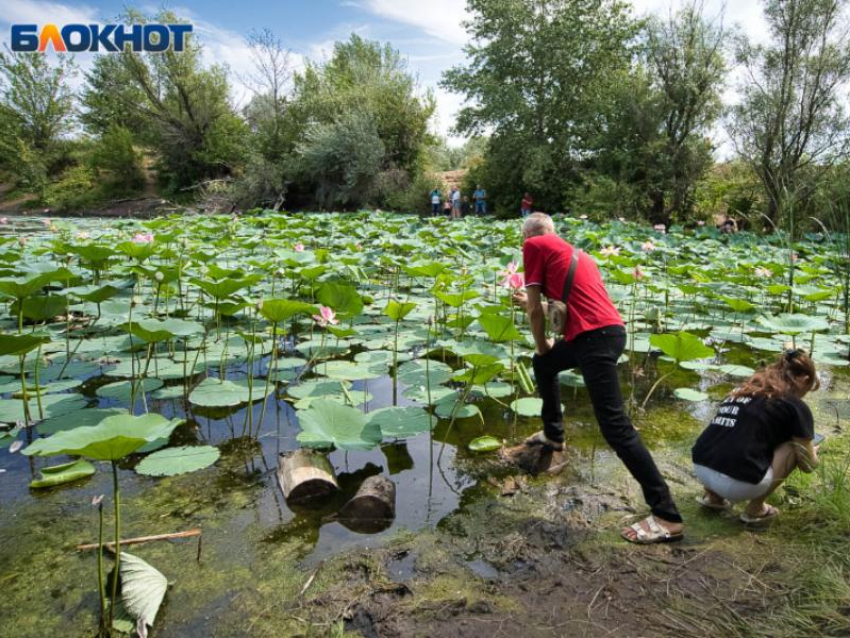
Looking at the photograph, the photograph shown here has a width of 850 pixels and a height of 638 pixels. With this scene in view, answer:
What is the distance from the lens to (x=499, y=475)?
7.59 feet

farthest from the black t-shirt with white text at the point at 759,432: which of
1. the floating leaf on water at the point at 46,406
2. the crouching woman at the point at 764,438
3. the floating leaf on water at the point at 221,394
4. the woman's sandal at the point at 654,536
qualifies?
the floating leaf on water at the point at 46,406

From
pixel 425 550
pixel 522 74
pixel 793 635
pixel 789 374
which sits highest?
pixel 522 74

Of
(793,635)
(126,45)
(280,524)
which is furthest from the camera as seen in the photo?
(126,45)

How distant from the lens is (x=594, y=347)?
1.91 meters

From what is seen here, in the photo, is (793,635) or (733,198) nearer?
(793,635)

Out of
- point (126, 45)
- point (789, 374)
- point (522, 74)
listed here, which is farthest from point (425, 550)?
point (126, 45)

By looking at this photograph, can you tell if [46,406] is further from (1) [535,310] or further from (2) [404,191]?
(2) [404,191]

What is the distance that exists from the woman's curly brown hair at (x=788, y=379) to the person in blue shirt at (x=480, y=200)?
17566 millimetres

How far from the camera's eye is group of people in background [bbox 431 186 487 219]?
58.3ft

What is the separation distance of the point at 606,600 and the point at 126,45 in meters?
29.9

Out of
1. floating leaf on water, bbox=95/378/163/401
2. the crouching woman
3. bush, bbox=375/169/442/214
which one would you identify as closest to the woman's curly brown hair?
the crouching woman

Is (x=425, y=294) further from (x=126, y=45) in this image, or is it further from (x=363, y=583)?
(x=126, y=45)

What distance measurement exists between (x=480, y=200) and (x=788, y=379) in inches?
700

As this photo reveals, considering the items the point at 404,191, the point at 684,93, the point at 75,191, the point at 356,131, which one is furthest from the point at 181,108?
the point at 684,93
